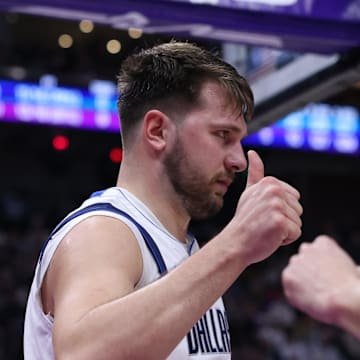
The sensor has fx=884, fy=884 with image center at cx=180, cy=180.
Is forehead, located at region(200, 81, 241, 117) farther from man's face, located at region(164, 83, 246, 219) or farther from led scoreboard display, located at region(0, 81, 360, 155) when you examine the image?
led scoreboard display, located at region(0, 81, 360, 155)

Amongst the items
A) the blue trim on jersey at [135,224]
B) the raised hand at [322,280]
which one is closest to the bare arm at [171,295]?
the raised hand at [322,280]

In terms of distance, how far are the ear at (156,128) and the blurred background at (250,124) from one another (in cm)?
112

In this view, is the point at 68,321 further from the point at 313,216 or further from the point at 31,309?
the point at 313,216

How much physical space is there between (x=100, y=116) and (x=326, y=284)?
861cm

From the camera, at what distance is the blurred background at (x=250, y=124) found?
13.0 feet

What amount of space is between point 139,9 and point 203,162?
128 cm

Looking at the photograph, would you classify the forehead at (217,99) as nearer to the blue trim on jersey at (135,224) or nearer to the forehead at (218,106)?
the forehead at (218,106)

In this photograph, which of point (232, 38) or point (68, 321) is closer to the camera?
point (68, 321)

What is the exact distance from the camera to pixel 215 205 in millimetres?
2797

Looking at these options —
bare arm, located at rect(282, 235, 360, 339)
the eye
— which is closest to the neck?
the eye

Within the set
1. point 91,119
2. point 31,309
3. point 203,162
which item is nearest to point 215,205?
point 203,162

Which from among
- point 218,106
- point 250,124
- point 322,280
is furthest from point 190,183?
point 250,124

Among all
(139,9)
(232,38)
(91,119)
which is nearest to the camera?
(139,9)

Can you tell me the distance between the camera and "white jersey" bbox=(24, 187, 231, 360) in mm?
2525
